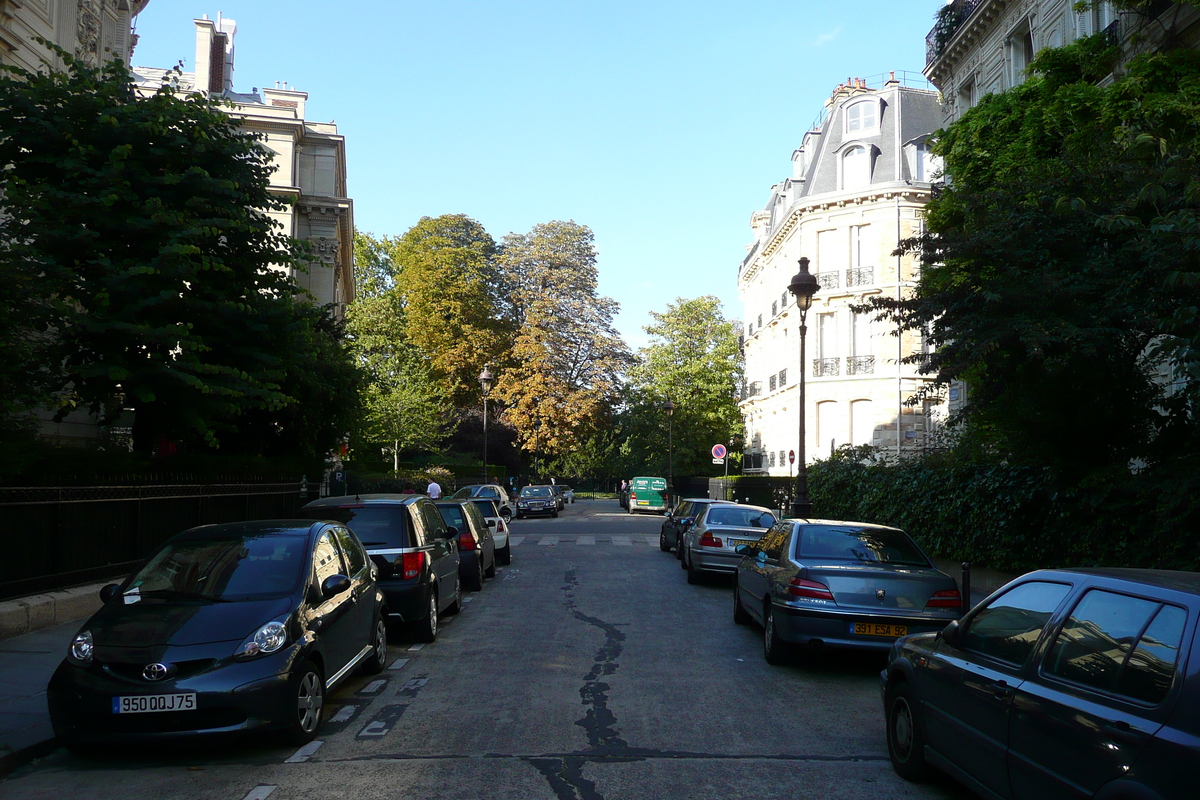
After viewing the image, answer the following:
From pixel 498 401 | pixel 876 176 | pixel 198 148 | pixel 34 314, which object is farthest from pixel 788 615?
pixel 498 401

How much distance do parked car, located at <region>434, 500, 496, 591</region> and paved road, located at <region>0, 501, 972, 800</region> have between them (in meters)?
3.61

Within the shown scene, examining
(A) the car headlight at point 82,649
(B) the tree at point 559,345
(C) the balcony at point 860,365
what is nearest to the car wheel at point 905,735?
(A) the car headlight at point 82,649

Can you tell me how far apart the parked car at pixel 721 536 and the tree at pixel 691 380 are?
46.0 m

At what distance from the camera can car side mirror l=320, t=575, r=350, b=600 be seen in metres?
7.43

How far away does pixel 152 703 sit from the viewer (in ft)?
20.0

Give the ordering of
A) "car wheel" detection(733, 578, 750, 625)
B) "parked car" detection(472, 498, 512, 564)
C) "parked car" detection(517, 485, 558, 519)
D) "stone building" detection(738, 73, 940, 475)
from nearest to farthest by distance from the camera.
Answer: "car wheel" detection(733, 578, 750, 625), "parked car" detection(472, 498, 512, 564), "stone building" detection(738, 73, 940, 475), "parked car" detection(517, 485, 558, 519)

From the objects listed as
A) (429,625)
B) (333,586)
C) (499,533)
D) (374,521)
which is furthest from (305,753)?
(499,533)

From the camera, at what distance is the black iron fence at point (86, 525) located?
10.7 metres

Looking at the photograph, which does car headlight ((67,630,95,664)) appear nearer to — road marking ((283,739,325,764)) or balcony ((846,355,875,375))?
road marking ((283,739,325,764))

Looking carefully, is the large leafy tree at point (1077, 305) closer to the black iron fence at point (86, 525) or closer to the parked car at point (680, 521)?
the parked car at point (680, 521)

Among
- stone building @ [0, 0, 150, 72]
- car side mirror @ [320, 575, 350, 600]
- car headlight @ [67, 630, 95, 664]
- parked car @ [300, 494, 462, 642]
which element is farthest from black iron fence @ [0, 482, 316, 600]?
stone building @ [0, 0, 150, 72]

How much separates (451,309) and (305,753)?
51.4 m

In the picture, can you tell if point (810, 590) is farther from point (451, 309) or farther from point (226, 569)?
point (451, 309)

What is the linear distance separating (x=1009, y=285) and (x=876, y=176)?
31735 millimetres
